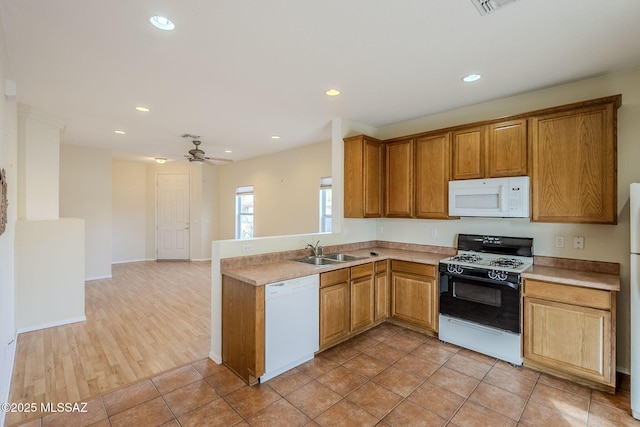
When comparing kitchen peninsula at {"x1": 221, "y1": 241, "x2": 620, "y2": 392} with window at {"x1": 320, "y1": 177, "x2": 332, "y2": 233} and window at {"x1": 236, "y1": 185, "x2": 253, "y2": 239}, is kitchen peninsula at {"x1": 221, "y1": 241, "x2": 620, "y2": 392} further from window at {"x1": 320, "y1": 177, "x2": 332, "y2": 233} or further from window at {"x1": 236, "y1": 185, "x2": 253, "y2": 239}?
window at {"x1": 236, "y1": 185, "x2": 253, "y2": 239}

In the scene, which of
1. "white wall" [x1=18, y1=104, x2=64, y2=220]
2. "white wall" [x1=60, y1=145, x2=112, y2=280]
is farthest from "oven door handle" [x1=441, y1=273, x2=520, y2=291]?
"white wall" [x1=60, y1=145, x2=112, y2=280]

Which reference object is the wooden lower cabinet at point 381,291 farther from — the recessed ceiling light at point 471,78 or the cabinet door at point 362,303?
the recessed ceiling light at point 471,78

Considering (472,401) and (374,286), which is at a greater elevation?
(374,286)

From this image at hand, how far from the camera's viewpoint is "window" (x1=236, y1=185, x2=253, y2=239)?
288 inches

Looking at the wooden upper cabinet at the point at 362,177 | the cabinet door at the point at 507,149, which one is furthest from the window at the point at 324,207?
the cabinet door at the point at 507,149

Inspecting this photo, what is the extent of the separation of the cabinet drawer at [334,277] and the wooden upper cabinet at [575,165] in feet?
6.18

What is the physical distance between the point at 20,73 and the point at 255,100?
206 cm

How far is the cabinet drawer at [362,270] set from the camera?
10.5 feet

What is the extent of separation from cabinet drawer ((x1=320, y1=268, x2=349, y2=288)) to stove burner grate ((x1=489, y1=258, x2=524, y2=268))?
1.42m

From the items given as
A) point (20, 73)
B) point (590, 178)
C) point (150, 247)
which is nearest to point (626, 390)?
point (590, 178)

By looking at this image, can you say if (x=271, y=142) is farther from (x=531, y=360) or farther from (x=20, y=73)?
(x=531, y=360)

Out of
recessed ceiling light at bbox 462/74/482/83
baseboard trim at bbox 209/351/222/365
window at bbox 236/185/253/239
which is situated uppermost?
recessed ceiling light at bbox 462/74/482/83

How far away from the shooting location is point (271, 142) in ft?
18.0

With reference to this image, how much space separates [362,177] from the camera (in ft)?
12.2
